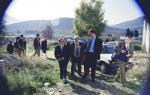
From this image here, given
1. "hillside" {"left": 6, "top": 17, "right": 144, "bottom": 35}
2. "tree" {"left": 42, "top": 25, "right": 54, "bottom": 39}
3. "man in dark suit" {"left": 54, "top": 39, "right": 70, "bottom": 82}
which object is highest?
"hillside" {"left": 6, "top": 17, "right": 144, "bottom": 35}

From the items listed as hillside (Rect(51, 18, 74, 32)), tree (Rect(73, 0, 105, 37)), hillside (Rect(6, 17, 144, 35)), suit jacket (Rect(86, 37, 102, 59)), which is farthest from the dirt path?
tree (Rect(73, 0, 105, 37))

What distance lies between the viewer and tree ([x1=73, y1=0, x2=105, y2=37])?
114 ft

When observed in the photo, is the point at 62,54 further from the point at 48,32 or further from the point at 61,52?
the point at 48,32

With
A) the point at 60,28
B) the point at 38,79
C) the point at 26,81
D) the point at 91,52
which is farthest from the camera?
the point at 60,28

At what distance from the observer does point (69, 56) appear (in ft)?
34.8

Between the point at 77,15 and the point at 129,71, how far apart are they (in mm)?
25002

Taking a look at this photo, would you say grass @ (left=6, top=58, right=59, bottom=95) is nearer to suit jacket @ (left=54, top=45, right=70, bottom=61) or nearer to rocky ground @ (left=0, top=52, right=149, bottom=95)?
rocky ground @ (left=0, top=52, right=149, bottom=95)

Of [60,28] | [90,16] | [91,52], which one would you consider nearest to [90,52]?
[91,52]

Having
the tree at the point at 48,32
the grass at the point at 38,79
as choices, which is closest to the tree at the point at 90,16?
the tree at the point at 48,32

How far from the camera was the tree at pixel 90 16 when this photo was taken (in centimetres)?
3462

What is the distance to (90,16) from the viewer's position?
35.3 m

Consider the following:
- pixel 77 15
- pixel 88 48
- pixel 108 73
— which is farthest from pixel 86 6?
pixel 88 48

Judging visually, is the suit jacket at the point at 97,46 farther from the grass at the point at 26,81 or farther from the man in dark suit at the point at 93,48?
the grass at the point at 26,81

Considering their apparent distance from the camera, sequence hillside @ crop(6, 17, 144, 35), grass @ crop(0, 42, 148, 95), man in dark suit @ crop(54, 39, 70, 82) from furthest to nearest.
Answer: man in dark suit @ crop(54, 39, 70, 82)
hillside @ crop(6, 17, 144, 35)
grass @ crop(0, 42, 148, 95)
